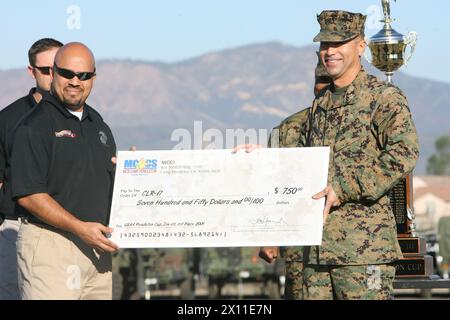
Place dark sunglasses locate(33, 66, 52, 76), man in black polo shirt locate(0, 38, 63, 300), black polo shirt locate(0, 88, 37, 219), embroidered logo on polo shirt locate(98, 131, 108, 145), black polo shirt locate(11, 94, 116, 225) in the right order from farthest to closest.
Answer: dark sunglasses locate(33, 66, 52, 76), man in black polo shirt locate(0, 38, 63, 300), black polo shirt locate(0, 88, 37, 219), embroidered logo on polo shirt locate(98, 131, 108, 145), black polo shirt locate(11, 94, 116, 225)

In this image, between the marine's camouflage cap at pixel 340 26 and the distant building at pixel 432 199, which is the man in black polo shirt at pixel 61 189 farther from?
the distant building at pixel 432 199

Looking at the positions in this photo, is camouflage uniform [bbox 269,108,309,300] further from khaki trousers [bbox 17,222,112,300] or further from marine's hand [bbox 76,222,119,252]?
khaki trousers [bbox 17,222,112,300]

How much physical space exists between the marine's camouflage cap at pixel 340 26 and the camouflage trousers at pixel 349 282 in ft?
4.01

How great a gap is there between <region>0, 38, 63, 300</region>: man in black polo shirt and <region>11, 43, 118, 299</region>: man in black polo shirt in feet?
2.03

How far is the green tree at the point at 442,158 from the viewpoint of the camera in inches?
6905

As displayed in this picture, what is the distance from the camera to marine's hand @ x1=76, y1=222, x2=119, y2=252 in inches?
271

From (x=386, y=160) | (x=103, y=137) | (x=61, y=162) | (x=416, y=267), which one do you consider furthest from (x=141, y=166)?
(x=416, y=267)

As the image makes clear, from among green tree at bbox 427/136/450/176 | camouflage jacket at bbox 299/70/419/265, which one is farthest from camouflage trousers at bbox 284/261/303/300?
green tree at bbox 427/136/450/176

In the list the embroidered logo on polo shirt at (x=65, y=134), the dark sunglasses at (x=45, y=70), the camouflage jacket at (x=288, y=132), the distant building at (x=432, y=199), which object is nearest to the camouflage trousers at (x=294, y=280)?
the camouflage jacket at (x=288, y=132)

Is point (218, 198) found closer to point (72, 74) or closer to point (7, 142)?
point (72, 74)

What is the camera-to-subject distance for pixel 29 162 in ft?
22.7

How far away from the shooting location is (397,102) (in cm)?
668

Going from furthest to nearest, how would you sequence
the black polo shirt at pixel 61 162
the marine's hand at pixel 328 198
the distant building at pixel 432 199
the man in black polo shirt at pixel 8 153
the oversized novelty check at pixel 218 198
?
the distant building at pixel 432 199 < the man in black polo shirt at pixel 8 153 < the black polo shirt at pixel 61 162 < the oversized novelty check at pixel 218 198 < the marine's hand at pixel 328 198

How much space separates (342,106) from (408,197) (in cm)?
321
